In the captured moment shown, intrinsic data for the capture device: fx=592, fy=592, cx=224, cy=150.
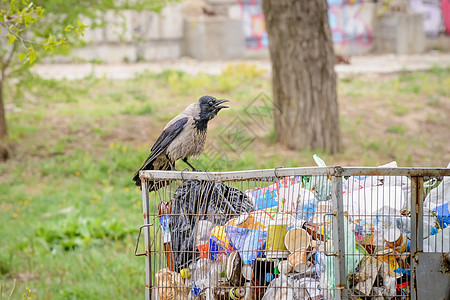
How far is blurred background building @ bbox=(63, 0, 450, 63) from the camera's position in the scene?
20734 millimetres

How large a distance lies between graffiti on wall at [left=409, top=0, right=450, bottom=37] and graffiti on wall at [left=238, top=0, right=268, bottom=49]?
6597 mm

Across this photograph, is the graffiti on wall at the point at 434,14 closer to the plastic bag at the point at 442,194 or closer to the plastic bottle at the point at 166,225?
the plastic bag at the point at 442,194

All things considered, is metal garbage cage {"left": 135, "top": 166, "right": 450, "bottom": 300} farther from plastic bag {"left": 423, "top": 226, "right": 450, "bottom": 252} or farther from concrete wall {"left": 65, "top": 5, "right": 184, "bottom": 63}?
concrete wall {"left": 65, "top": 5, "right": 184, "bottom": 63}

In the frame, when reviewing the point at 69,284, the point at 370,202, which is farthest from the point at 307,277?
the point at 69,284

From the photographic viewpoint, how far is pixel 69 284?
221 inches

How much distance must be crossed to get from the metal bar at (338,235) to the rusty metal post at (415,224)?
0.39 m

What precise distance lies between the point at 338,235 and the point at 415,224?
43 centimetres

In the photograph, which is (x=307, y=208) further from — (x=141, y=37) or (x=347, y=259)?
(x=141, y=37)

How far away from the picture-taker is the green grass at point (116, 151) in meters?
6.03

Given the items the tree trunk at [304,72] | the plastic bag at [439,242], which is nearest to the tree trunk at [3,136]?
the tree trunk at [304,72]

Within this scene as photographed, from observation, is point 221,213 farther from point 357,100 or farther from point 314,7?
point 357,100

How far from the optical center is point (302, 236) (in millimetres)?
3432

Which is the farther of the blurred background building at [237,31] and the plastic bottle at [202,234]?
the blurred background building at [237,31]

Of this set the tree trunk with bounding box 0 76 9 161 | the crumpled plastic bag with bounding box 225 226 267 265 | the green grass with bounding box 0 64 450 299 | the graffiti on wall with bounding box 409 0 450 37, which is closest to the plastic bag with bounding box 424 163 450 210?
the crumpled plastic bag with bounding box 225 226 267 265
